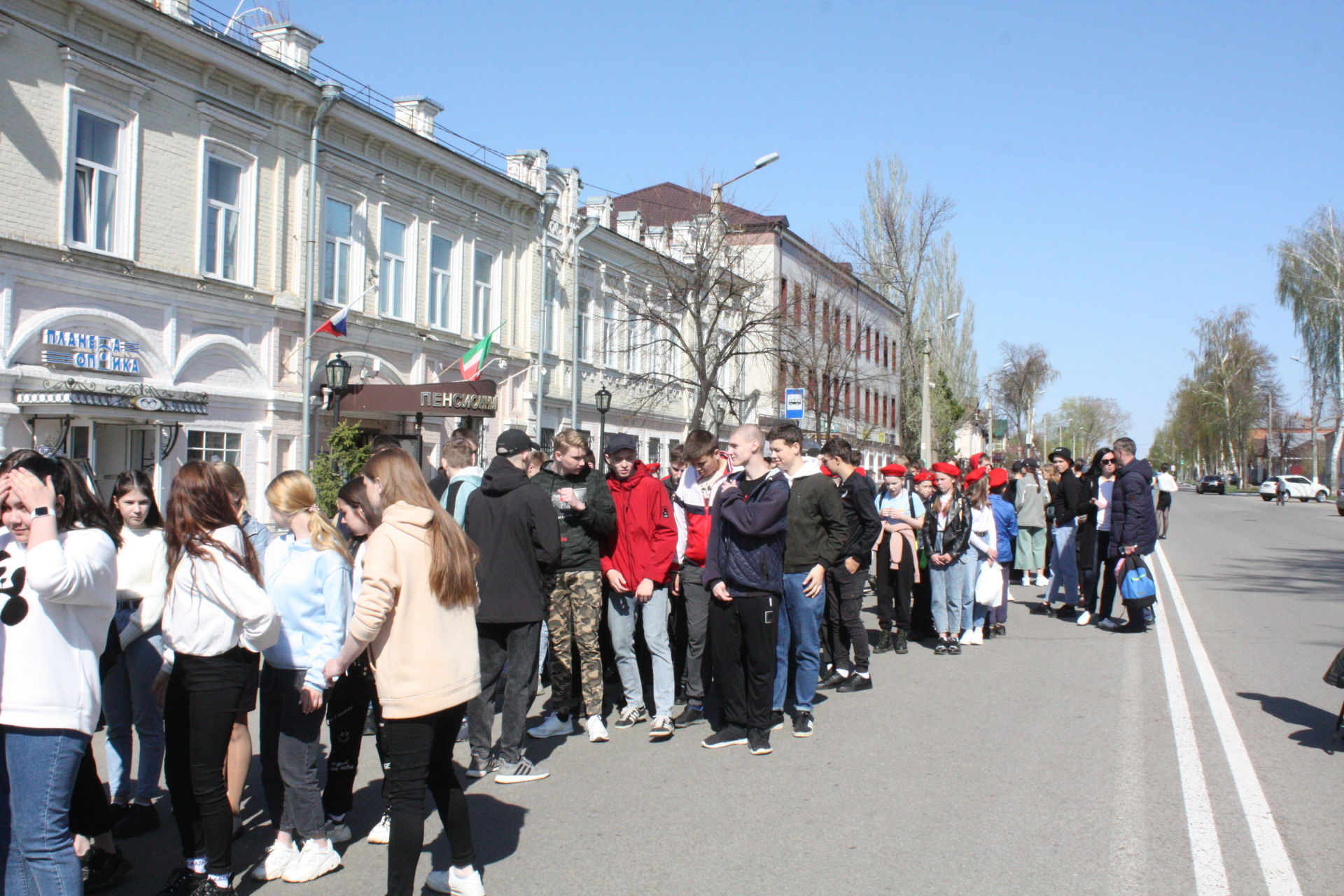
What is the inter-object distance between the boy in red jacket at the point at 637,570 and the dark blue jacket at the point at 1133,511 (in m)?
5.94

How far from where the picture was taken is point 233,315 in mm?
17922

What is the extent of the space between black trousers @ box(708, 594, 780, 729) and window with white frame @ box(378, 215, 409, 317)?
650 inches

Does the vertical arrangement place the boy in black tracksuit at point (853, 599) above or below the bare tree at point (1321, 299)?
below

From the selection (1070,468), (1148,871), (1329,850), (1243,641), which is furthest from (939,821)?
(1070,468)

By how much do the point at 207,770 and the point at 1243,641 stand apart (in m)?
9.85

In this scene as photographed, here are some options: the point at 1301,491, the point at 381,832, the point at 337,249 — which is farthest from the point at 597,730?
the point at 1301,491

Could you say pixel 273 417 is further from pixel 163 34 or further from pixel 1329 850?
pixel 1329 850

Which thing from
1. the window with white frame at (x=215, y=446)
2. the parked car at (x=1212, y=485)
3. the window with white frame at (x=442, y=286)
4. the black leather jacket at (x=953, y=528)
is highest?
the window with white frame at (x=442, y=286)

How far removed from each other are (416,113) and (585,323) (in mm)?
8567

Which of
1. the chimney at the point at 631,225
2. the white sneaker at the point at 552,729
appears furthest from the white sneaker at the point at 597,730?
the chimney at the point at 631,225

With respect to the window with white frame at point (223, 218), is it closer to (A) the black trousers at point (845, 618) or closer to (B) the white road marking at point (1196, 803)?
(A) the black trousers at point (845, 618)

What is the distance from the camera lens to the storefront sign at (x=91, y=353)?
48.9 ft

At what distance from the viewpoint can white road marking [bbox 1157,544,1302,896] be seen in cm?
451

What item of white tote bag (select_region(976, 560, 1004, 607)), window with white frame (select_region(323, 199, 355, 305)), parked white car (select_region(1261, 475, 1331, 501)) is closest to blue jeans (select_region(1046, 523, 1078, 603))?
white tote bag (select_region(976, 560, 1004, 607))
